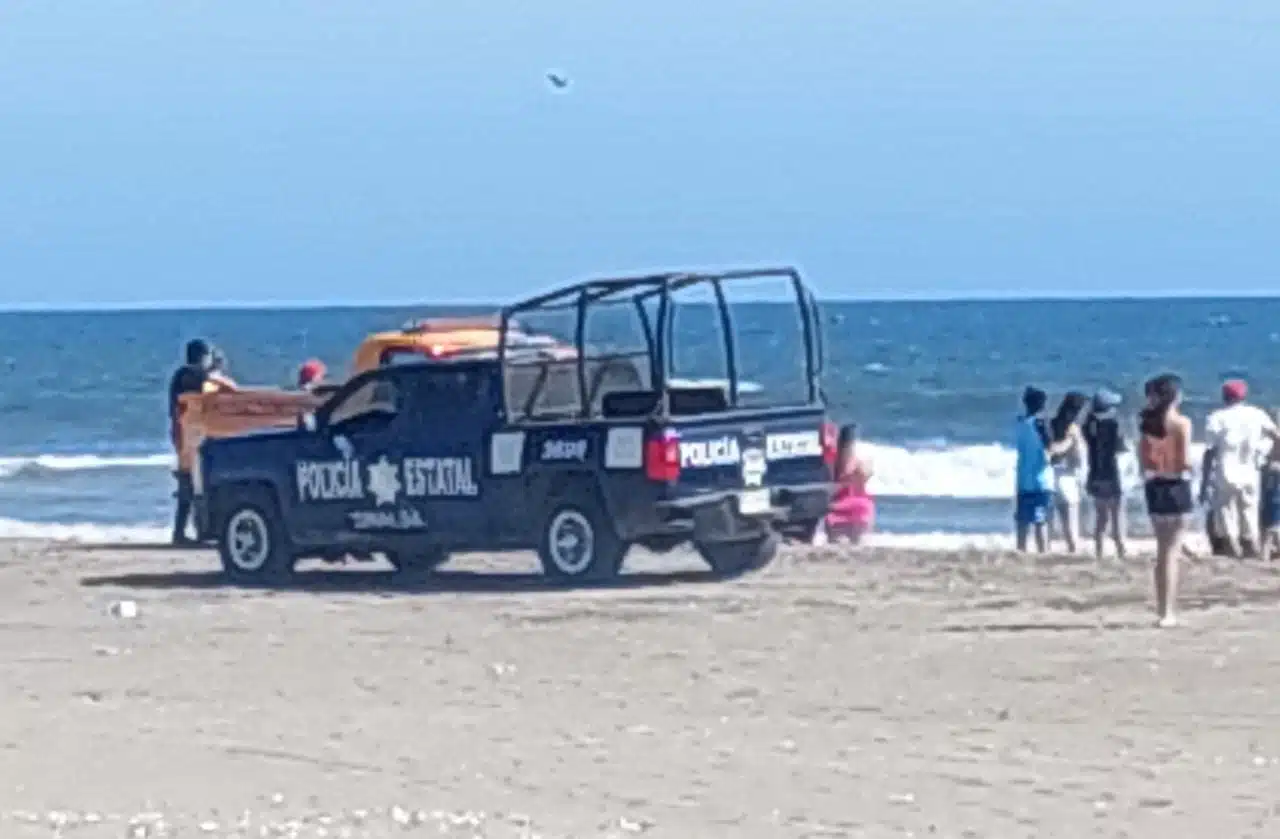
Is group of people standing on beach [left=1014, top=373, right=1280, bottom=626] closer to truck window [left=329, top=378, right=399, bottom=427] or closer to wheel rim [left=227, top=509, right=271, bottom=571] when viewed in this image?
truck window [left=329, top=378, right=399, bottom=427]

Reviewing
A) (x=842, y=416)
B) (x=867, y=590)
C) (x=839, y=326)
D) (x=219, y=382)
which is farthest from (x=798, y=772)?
(x=839, y=326)

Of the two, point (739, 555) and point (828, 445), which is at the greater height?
point (828, 445)

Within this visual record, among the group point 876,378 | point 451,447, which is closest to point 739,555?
point 451,447

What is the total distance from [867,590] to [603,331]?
8.92 ft

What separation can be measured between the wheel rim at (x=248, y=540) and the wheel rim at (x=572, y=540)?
7.58 feet

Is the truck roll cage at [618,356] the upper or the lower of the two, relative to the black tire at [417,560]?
upper

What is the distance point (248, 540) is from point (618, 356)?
3028mm

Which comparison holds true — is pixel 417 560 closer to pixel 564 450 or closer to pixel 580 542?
pixel 580 542

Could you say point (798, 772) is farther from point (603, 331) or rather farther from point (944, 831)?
point (603, 331)

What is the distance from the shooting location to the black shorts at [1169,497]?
16750 mm

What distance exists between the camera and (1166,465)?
663 inches

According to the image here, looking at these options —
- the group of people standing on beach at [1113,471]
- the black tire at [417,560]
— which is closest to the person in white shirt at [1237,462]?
the group of people standing on beach at [1113,471]

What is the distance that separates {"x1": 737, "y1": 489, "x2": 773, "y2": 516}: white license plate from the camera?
64.7ft

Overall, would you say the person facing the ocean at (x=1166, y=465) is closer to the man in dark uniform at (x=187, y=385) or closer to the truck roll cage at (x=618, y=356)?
the truck roll cage at (x=618, y=356)
